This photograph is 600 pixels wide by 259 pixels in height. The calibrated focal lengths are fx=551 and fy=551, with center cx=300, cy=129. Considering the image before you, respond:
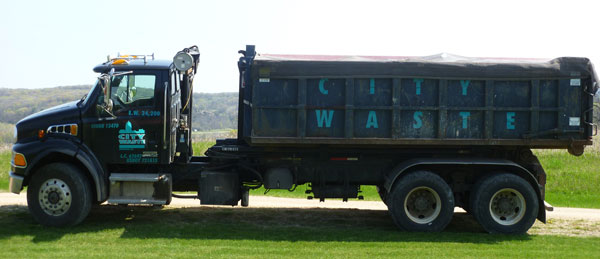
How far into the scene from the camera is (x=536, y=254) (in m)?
8.80

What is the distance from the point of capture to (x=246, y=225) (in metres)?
10.6

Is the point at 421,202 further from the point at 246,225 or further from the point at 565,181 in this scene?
the point at 565,181

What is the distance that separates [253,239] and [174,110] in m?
3.02

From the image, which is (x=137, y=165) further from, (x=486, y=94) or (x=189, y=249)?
(x=486, y=94)

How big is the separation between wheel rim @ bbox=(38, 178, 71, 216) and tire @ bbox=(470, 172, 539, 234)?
293 inches

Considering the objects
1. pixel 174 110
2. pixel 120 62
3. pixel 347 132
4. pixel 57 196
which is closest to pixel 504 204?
pixel 347 132

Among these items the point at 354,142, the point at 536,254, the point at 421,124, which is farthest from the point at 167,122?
the point at 536,254

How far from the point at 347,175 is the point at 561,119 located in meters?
4.02

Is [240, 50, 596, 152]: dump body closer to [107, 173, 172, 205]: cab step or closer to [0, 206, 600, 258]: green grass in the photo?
[0, 206, 600, 258]: green grass

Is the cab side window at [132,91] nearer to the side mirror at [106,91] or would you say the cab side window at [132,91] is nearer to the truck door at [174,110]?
the side mirror at [106,91]

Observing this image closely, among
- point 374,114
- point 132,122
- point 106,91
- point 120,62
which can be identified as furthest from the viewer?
point 120,62

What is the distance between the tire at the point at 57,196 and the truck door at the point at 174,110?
171 centimetres

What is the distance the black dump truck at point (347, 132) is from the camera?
9844 mm

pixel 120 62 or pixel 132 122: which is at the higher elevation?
pixel 120 62
